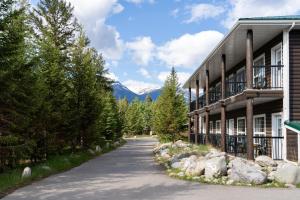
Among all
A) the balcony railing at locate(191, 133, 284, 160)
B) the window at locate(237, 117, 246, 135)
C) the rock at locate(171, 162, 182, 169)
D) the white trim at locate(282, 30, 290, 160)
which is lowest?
the rock at locate(171, 162, 182, 169)

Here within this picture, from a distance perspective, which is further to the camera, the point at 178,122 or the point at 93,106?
the point at 178,122

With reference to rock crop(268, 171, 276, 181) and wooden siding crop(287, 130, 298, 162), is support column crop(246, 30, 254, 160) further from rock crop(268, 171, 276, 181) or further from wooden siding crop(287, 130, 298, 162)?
Answer: rock crop(268, 171, 276, 181)

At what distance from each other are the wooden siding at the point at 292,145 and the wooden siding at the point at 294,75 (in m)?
0.70

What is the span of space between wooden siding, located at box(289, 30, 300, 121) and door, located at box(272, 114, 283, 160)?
4.34ft

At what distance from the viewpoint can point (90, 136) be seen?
31766 millimetres

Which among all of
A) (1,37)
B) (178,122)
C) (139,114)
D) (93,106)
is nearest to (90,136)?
(93,106)

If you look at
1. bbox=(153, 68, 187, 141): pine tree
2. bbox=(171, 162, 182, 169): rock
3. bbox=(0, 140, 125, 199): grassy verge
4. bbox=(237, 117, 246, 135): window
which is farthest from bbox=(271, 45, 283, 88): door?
bbox=(153, 68, 187, 141): pine tree

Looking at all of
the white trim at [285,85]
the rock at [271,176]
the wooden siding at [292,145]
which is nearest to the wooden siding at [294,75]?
the white trim at [285,85]

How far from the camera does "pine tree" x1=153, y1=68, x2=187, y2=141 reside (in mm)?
41562

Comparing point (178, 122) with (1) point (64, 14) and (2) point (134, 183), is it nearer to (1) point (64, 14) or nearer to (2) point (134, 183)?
(1) point (64, 14)

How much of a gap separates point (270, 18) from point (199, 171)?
7.16 m

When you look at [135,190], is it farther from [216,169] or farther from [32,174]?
[32,174]

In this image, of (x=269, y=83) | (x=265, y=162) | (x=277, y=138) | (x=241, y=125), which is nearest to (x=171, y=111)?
(x=241, y=125)

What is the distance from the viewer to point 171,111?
4159 centimetres
